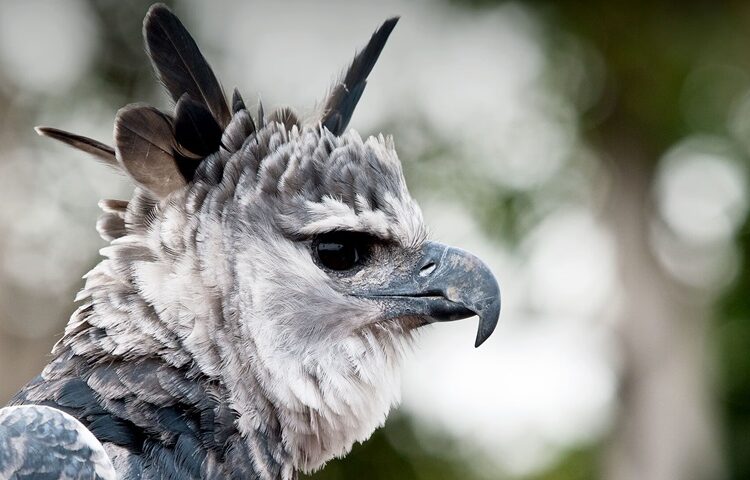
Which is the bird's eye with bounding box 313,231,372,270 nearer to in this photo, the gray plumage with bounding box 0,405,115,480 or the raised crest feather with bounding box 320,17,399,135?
the raised crest feather with bounding box 320,17,399,135

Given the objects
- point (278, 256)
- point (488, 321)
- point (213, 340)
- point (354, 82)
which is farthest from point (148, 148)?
point (488, 321)

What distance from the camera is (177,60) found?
248 cm

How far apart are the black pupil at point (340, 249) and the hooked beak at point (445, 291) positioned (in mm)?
120

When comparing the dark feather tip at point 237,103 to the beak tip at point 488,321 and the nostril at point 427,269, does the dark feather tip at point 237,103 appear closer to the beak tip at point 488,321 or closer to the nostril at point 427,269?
the nostril at point 427,269

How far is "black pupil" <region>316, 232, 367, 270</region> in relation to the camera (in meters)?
2.42

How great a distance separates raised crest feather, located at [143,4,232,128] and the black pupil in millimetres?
477

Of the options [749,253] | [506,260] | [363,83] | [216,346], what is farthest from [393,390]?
[749,253]

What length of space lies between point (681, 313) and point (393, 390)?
36.0ft

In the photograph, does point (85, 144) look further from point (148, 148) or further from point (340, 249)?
point (340, 249)

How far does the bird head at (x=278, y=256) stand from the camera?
87.4 inches

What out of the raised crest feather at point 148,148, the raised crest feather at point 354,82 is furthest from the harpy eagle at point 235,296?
the raised crest feather at point 354,82

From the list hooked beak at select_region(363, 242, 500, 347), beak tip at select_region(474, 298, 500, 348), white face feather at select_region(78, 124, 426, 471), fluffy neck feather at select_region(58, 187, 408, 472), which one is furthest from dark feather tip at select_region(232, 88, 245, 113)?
beak tip at select_region(474, 298, 500, 348)

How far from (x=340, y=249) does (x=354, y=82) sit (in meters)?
0.78

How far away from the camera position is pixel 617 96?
41.1 ft
